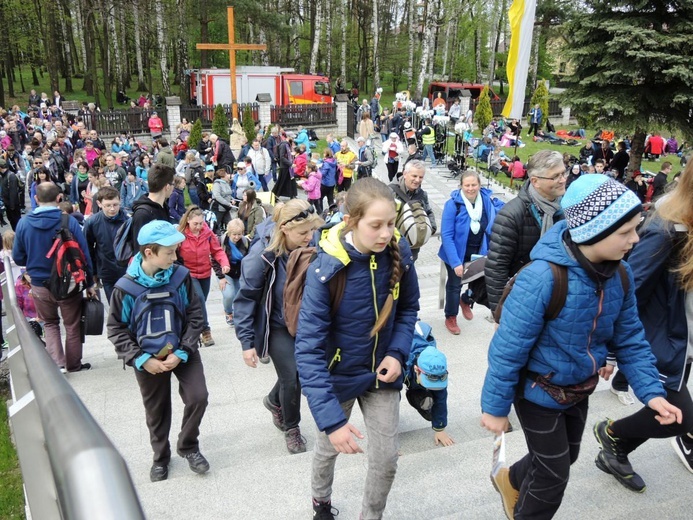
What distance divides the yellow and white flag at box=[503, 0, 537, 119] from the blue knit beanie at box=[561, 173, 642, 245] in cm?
1132

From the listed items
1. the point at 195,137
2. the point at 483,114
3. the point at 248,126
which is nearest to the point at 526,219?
the point at 195,137

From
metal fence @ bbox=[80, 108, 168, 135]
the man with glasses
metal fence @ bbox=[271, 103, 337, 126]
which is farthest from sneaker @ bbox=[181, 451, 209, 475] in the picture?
metal fence @ bbox=[271, 103, 337, 126]

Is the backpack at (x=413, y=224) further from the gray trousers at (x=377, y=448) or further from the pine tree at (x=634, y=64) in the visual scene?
the pine tree at (x=634, y=64)

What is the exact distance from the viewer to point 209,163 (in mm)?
16031

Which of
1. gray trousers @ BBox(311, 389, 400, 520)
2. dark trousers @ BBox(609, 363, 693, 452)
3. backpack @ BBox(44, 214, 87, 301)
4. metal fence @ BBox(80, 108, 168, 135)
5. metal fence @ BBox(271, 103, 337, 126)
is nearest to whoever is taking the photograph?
gray trousers @ BBox(311, 389, 400, 520)

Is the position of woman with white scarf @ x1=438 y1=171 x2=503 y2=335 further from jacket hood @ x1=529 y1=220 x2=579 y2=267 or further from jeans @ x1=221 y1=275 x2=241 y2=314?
jacket hood @ x1=529 y1=220 x2=579 y2=267

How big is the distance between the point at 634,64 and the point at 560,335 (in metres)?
15.7

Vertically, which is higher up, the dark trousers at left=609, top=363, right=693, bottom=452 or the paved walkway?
the dark trousers at left=609, top=363, right=693, bottom=452

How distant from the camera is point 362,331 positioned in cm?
270

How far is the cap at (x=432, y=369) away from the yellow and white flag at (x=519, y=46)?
1056cm

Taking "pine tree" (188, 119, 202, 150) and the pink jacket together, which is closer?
the pink jacket

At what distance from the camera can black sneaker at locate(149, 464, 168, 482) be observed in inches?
156

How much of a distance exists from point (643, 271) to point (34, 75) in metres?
47.0

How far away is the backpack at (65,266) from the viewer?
17.9ft
